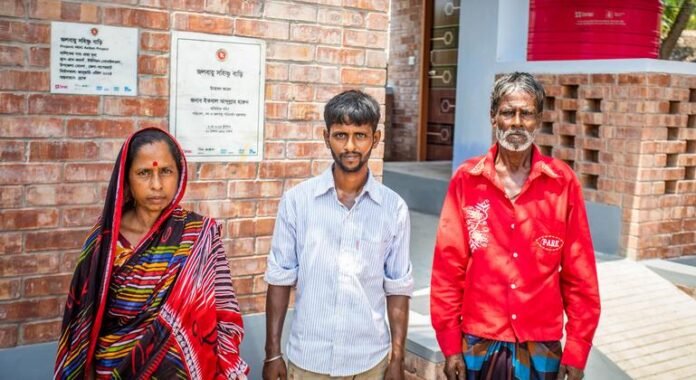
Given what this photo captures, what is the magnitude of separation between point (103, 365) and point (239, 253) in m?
1.46

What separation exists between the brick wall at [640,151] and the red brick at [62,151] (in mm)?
3886

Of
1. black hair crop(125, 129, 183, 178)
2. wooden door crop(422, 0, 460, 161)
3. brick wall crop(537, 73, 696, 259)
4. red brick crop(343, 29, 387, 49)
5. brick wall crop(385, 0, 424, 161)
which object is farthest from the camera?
brick wall crop(385, 0, 424, 161)

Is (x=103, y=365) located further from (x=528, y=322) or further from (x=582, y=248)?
(x=582, y=248)

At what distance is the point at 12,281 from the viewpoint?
313cm

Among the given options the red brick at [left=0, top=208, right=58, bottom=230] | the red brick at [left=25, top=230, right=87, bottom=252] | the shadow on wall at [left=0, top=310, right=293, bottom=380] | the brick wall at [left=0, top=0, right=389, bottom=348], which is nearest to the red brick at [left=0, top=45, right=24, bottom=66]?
the brick wall at [left=0, top=0, right=389, bottom=348]

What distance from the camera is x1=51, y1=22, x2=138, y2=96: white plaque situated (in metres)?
3.13

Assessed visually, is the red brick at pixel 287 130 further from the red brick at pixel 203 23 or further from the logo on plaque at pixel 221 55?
the red brick at pixel 203 23

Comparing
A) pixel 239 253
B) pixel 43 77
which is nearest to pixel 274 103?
pixel 239 253

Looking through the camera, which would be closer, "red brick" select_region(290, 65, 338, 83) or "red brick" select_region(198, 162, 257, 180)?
"red brick" select_region(198, 162, 257, 180)

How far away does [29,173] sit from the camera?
10.2ft

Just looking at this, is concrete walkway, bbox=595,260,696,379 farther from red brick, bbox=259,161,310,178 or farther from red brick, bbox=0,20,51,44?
red brick, bbox=0,20,51,44

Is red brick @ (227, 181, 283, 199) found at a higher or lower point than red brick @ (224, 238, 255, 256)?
higher

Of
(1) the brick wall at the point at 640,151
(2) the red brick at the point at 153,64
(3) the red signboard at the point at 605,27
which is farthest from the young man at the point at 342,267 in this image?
(3) the red signboard at the point at 605,27

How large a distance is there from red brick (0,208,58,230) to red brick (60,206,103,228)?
4cm
